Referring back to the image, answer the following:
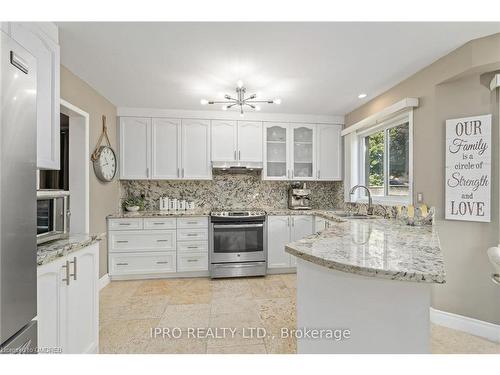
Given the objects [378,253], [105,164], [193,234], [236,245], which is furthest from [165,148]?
[378,253]

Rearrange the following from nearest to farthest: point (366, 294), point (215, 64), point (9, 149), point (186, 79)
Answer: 1. point (9, 149)
2. point (366, 294)
3. point (215, 64)
4. point (186, 79)

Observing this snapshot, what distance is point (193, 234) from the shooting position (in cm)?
333

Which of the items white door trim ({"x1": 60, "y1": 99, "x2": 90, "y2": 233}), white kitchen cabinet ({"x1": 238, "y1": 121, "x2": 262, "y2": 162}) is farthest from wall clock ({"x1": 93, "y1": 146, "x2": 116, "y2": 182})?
white kitchen cabinet ({"x1": 238, "y1": 121, "x2": 262, "y2": 162})

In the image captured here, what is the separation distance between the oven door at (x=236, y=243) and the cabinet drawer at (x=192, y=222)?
15 centimetres

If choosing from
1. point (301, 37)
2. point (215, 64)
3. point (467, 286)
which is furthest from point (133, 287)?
point (467, 286)

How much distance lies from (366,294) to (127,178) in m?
3.36

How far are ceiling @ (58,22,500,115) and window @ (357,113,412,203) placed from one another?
52 centimetres

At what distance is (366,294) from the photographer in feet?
3.48

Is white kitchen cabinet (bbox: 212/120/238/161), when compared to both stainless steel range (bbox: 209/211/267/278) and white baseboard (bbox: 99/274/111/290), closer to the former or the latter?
stainless steel range (bbox: 209/211/267/278)

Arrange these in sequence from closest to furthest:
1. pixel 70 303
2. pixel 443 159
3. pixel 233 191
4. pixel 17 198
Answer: pixel 17 198 → pixel 70 303 → pixel 443 159 → pixel 233 191

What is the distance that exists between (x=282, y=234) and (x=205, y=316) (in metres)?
1.57

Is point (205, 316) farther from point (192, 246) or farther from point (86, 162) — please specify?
point (86, 162)

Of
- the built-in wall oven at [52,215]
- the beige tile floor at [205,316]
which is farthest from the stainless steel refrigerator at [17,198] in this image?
the beige tile floor at [205,316]
